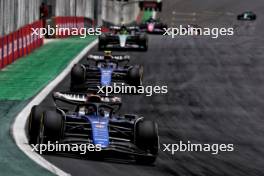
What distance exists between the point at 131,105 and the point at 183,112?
5.04 feet

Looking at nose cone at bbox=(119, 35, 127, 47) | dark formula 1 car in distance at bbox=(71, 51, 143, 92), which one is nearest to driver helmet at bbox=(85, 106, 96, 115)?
dark formula 1 car in distance at bbox=(71, 51, 143, 92)

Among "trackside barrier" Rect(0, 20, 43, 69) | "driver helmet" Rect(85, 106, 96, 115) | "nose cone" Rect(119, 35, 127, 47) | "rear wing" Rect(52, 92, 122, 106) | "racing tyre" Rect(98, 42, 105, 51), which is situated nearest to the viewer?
"driver helmet" Rect(85, 106, 96, 115)

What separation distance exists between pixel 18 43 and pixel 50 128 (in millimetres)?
17918

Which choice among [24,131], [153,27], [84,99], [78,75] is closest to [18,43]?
[78,75]

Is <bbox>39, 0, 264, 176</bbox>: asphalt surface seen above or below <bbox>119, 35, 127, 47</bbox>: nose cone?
below

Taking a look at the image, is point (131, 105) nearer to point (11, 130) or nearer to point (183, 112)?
point (183, 112)

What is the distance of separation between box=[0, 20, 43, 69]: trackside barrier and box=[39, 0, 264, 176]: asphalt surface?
340 centimetres

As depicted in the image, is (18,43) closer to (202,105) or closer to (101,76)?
(101,76)

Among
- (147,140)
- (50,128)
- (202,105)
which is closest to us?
(50,128)

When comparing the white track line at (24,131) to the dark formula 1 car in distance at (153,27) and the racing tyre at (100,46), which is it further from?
the dark formula 1 car in distance at (153,27)

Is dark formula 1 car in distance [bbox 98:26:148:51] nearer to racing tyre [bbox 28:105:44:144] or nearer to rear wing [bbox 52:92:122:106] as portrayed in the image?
rear wing [bbox 52:92:122:106]

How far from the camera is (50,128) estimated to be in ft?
41.4

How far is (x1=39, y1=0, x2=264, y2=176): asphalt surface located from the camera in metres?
12.5

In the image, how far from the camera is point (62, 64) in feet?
97.0
